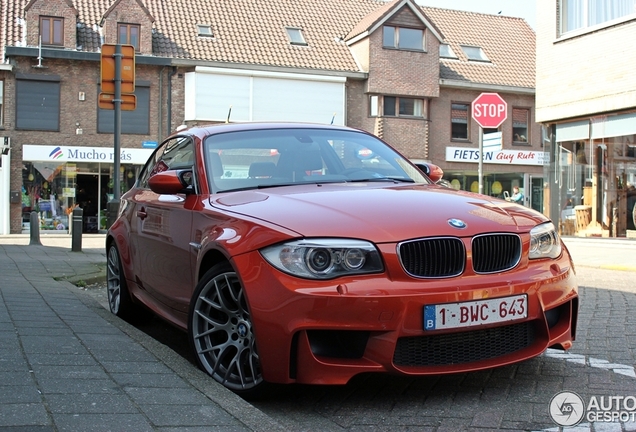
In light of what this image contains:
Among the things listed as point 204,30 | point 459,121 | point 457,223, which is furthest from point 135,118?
point 457,223

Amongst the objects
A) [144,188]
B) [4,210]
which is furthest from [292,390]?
[4,210]

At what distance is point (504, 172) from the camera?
3597 centimetres

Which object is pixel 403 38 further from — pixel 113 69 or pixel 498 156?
pixel 113 69

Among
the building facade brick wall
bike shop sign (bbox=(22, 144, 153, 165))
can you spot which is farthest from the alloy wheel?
bike shop sign (bbox=(22, 144, 153, 165))

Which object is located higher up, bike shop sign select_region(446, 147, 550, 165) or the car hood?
bike shop sign select_region(446, 147, 550, 165)

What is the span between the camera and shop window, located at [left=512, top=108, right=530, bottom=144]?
36.4m

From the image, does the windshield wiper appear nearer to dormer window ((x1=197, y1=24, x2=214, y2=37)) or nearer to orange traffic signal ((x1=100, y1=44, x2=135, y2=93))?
orange traffic signal ((x1=100, y1=44, x2=135, y2=93))

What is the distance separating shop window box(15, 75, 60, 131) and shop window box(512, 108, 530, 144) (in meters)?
20.0

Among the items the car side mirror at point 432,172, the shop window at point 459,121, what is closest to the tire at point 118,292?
the car side mirror at point 432,172

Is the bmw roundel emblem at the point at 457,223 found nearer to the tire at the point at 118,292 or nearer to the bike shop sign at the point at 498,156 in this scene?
the tire at the point at 118,292

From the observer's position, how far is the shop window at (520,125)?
119ft

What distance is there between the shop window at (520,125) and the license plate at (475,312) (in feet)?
111

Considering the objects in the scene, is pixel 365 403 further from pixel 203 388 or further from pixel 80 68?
pixel 80 68

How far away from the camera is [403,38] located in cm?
3388
